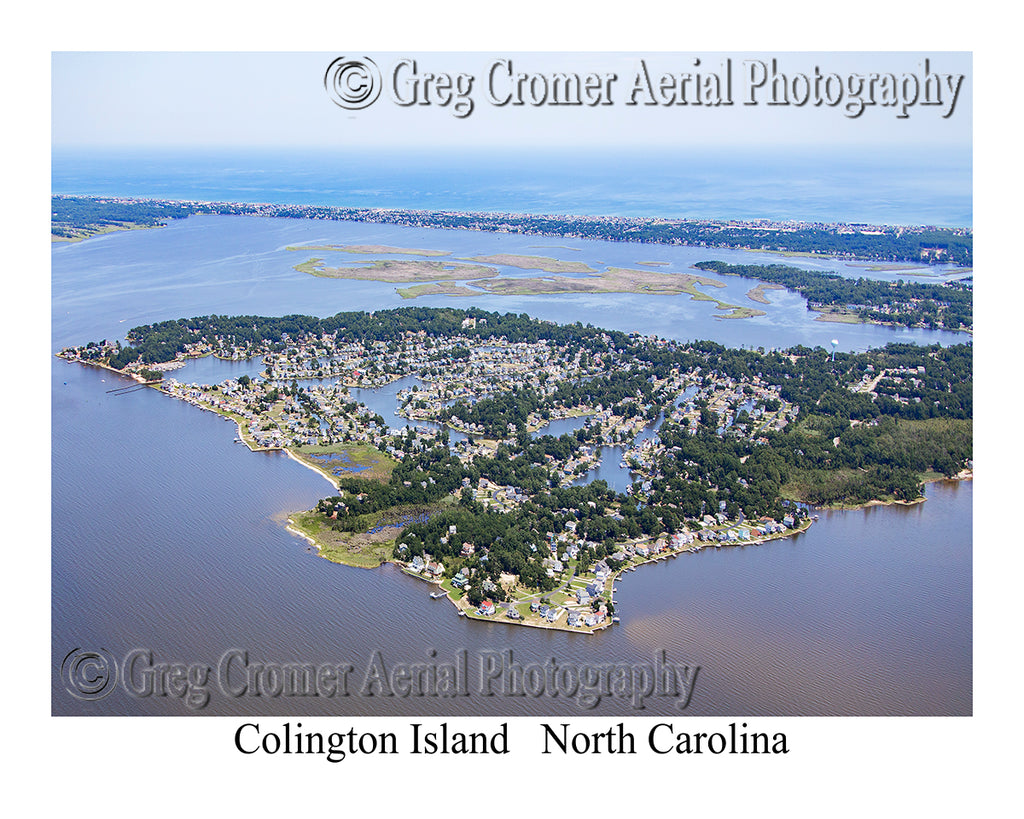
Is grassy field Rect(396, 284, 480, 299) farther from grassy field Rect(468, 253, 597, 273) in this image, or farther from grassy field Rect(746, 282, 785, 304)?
grassy field Rect(746, 282, 785, 304)

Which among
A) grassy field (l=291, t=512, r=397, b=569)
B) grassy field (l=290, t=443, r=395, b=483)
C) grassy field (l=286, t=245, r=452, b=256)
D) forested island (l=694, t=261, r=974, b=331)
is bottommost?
grassy field (l=291, t=512, r=397, b=569)

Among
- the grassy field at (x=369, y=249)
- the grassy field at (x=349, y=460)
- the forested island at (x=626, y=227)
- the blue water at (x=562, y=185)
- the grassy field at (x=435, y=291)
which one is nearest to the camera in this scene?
the grassy field at (x=349, y=460)

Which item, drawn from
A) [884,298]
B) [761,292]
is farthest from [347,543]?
[884,298]

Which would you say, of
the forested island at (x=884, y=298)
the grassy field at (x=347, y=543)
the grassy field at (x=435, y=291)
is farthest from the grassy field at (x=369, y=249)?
the grassy field at (x=347, y=543)

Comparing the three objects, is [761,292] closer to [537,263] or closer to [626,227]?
[537,263]

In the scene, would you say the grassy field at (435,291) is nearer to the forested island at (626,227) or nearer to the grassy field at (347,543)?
the forested island at (626,227)

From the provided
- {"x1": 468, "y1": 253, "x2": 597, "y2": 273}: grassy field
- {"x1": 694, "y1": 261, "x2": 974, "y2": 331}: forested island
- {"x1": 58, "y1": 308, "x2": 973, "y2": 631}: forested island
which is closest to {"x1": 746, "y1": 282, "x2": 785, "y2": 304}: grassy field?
{"x1": 694, "y1": 261, "x2": 974, "y2": 331}: forested island
